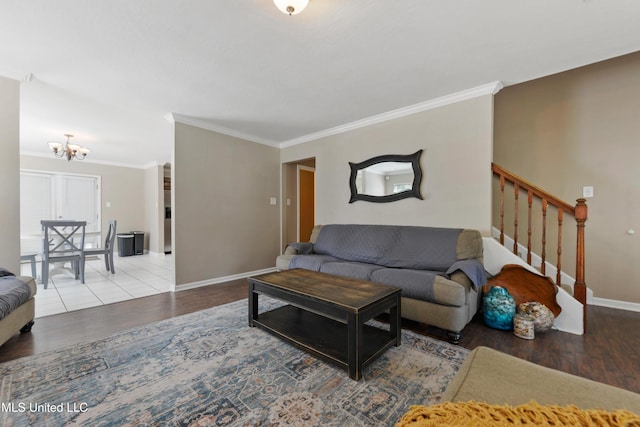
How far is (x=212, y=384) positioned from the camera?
1.57 metres

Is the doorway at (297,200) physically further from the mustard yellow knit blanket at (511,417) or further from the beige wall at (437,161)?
the mustard yellow knit blanket at (511,417)

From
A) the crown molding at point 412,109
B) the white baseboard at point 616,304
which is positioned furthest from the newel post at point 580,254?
the crown molding at point 412,109

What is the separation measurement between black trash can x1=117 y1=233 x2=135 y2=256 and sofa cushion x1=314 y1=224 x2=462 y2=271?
17.2ft

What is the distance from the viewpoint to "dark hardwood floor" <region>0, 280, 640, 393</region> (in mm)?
1782

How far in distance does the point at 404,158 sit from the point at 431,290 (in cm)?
184

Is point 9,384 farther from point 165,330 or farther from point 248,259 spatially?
point 248,259

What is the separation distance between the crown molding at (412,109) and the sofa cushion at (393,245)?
4.86 ft

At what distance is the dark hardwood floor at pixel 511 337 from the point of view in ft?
5.85

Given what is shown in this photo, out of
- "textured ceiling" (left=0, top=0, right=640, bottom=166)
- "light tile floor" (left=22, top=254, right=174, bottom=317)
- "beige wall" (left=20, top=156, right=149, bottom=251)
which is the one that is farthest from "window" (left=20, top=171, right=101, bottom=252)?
"textured ceiling" (left=0, top=0, right=640, bottom=166)

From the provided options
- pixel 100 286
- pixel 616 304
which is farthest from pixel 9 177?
pixel 616 304

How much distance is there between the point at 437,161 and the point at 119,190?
744cm

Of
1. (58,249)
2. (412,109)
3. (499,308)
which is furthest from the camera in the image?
(58,249)

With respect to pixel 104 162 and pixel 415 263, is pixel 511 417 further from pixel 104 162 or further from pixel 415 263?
pixel 104 162

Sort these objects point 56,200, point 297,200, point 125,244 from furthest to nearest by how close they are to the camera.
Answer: point 125,244 → point 56,200 → point 297,200
